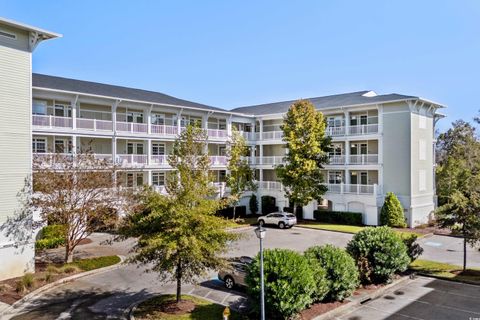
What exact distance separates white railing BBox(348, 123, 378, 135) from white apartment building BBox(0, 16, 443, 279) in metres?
0.03

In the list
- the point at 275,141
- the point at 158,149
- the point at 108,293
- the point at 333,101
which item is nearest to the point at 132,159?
the point at 158,149

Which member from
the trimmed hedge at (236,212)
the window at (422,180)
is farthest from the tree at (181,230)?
the window at (422,180)

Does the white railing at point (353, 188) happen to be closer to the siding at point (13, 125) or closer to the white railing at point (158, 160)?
the white railing at point (158, 160)

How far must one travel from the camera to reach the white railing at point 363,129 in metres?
36.4

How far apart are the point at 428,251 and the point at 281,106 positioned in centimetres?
2651

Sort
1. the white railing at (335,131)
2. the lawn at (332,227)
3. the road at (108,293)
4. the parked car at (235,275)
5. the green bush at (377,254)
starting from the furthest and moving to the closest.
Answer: the white railing at (335,131) < the lawn at (332,227) < the green bush at (377,254) < the parked car at (235,275) < the road at (108,293)

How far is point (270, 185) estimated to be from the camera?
41.7m

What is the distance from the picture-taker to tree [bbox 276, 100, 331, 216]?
117 feet

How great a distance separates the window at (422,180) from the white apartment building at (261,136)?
0.32 ft

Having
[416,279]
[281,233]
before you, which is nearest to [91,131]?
[281,233]

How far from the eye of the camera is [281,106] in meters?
47.8

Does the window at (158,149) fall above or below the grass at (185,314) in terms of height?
above

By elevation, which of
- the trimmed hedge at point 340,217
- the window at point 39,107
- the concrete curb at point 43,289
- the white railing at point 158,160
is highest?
the window at point 39,107

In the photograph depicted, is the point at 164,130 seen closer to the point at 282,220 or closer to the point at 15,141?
the point at 282,220
